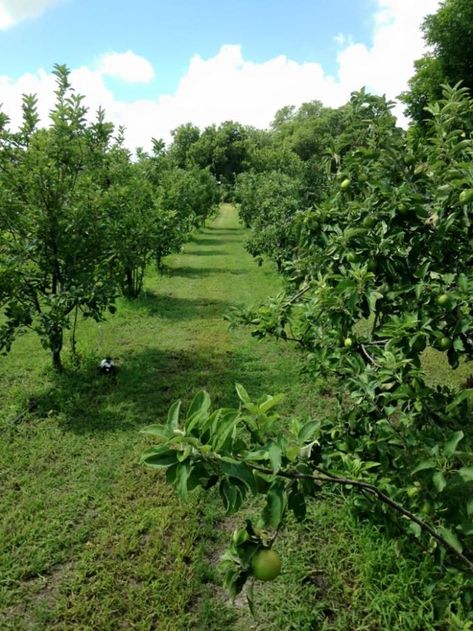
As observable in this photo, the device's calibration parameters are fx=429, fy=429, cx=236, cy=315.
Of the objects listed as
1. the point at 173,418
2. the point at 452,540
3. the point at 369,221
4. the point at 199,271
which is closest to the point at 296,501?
the point at 173,418

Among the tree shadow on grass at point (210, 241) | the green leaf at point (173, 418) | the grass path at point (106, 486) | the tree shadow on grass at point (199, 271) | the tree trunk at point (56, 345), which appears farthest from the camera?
the tree shadow on grass at point (210, 241)

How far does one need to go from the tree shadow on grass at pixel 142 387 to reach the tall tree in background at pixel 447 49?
45.1 feet

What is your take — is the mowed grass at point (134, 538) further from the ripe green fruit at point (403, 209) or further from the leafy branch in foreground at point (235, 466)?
the ripe green fruit at point (403, 209)

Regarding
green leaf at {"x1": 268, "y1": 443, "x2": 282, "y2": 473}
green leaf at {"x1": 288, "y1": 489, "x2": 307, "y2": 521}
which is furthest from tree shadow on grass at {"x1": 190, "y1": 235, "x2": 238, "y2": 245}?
green leaf at {"x1": 268, "y1": 443, "x2": 282, "y2": 473}

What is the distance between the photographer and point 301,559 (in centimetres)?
243

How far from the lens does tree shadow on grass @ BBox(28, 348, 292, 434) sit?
4.10 metres

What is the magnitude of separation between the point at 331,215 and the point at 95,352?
13.4 feet

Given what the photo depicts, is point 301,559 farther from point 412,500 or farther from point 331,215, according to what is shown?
point 331,215

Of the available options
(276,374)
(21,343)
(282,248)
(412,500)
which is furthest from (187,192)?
(412,500)

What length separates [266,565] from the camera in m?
1.12

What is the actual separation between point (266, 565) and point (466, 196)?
153 centimetres

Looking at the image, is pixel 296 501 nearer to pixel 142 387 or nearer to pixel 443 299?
pixel 443 299

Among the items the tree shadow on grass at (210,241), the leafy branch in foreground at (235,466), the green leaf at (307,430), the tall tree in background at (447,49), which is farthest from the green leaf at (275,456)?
the tree shadow on grass at (210,241)

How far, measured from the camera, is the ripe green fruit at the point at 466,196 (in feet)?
5.59
